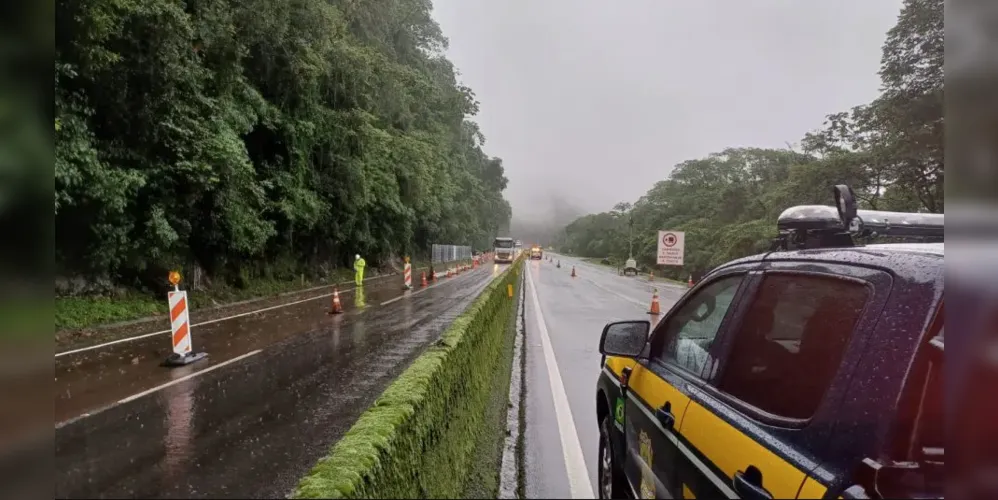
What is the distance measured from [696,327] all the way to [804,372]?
0.95 meters

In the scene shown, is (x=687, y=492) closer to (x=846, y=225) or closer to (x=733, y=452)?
(x=733, y=452)

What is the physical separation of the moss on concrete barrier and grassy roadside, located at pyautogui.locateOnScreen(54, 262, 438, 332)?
18.2 feet

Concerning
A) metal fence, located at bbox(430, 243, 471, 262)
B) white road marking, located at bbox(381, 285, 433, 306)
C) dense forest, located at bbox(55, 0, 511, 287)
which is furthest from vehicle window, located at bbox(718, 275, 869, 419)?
metal fence, located at bbox(430, 243, 471, 262)

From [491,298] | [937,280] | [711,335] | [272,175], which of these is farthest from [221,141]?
[937,280]

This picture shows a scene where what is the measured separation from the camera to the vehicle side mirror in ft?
10.4

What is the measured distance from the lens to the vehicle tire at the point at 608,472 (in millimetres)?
3475

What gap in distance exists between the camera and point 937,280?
140 centimetres

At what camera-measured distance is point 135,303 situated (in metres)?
14.1

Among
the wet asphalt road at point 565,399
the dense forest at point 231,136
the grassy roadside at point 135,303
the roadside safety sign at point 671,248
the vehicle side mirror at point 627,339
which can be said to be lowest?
the wet asphalt road at point 565,399

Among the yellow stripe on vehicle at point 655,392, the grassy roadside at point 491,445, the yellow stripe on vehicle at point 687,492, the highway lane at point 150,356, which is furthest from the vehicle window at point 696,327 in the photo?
the highway lane at point 150,356

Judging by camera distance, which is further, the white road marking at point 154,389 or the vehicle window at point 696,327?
the white road marking at point 154,389

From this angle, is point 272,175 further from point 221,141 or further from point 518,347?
point 518,347

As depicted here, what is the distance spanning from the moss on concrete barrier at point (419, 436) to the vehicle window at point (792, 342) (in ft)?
4.85

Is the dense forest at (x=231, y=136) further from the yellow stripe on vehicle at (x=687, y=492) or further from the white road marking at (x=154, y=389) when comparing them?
the yellow stripe on vehicle at (x=687, y=492)
